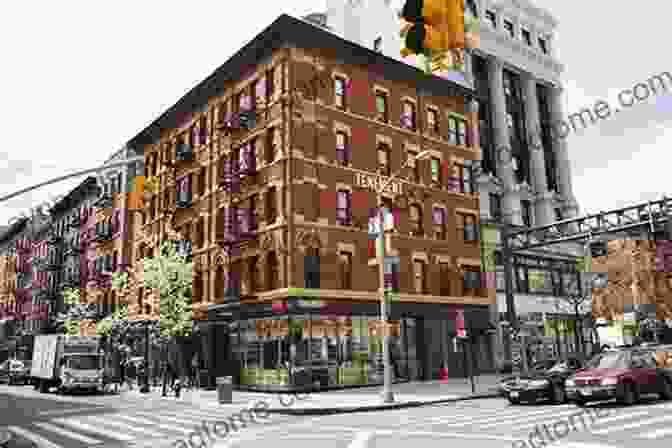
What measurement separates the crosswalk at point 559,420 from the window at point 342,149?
692 inches

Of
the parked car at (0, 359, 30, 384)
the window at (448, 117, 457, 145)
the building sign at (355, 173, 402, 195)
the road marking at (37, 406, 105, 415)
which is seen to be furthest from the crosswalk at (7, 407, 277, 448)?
the parked car at (0, 359, 30, 384)

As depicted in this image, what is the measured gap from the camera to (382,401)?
22.0m

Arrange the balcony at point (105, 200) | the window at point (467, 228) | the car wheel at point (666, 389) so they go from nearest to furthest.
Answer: the car wheel at point (666, 389)
the window at point (467, 228)
the balcony at point (105, 200)

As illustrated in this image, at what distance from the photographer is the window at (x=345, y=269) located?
3122 cm

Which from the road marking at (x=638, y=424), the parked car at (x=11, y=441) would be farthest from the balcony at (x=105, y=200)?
the road marking at (x=638, y=424)

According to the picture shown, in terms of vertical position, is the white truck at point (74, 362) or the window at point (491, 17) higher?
the window at point (491, 17)

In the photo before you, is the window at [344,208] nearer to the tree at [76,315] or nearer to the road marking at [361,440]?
the road marking at [361,440]

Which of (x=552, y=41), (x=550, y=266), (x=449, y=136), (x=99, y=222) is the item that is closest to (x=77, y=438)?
(x=449, y=136)

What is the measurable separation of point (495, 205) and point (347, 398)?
25.1 metres

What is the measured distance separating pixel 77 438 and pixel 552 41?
5240 cm

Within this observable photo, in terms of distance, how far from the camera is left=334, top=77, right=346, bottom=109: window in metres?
33.4

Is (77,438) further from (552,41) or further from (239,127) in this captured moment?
(552,41)

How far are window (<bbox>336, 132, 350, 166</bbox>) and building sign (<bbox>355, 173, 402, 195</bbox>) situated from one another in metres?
1.07

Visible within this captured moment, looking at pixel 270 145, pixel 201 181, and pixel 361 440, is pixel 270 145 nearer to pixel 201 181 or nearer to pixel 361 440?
pixel 201 181
